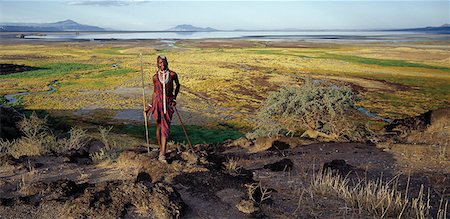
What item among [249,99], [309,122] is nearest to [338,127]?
[309,122]

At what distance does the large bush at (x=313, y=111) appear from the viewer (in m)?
11.9

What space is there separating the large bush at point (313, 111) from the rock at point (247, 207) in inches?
290

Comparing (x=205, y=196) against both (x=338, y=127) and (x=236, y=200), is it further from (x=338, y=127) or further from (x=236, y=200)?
(x=338, y=127)

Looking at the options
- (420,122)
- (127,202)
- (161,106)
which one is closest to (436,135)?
(420,122)

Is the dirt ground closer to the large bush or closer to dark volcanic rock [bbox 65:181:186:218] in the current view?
dark volcanic rock [bbox 65:181:186:218]

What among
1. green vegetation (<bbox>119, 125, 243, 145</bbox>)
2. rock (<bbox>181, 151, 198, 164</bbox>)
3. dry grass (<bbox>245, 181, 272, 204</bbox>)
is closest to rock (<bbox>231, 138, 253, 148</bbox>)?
green vegetation (<bbox>119, 125, 243, 145</bbox>)

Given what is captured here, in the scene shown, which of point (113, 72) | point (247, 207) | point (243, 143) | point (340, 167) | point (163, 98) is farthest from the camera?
point (113, 72)

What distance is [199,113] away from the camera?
869 inches

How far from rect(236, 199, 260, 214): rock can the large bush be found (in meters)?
7.36

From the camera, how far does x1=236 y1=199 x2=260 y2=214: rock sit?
4.79 m

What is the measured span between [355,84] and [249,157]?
2533 cm

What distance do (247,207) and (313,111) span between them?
317 inches

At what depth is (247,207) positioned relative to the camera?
4.82 metres

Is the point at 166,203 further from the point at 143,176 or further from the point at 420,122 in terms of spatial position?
the point at 420,122
